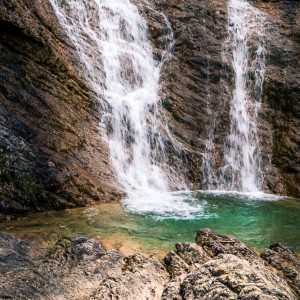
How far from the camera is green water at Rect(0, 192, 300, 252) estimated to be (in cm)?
815

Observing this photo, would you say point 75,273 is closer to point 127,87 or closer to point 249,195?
point 249,195

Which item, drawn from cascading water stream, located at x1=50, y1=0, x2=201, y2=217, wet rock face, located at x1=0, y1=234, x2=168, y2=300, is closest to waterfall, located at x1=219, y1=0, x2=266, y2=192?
cascading water stream, located at x1=50, y1=0, x2=201, y2=217

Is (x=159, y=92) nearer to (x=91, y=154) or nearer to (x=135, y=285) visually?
(x=91, y=154)

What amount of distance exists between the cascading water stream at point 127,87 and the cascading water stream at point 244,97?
230cm

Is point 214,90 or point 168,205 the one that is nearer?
point 168,205

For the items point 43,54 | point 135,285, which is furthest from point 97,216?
point 43,54

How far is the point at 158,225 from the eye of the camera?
9469 millimetres

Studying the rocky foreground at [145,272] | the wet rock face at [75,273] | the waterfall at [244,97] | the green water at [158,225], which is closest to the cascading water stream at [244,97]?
the waterfall at [244,97]

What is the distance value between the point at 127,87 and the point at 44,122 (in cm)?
430

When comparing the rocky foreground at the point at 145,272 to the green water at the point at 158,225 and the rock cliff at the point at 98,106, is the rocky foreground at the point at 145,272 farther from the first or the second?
the rock cliff at the point at 98,106

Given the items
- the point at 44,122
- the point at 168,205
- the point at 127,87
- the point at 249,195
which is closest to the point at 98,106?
the point at 127,87

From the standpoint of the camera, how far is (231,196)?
43.7ft

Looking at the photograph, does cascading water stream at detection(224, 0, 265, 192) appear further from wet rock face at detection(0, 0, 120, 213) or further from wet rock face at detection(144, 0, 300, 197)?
wet rock face at detection(0, 0, 120, 213)

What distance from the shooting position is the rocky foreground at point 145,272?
16.0 feet
